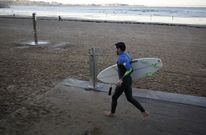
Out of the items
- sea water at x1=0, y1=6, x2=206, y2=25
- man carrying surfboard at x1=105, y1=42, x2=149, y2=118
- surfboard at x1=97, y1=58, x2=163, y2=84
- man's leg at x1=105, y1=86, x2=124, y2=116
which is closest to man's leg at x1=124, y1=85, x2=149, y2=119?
man carrying surfboard at x1=105, y1=42, x2=149, y2=118

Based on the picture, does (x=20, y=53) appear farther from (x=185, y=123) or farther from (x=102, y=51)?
(x=185, y=123)

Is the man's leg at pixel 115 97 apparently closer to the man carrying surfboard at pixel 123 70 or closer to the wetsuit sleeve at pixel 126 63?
the man carrying surfboard at pixel 123 70

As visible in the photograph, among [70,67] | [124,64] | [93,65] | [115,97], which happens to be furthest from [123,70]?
[70,67]

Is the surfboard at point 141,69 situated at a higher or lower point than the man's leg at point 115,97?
higher

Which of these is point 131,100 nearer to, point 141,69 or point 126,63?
point 126,63

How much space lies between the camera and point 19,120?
5531 mm

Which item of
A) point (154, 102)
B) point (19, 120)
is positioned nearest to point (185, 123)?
point (154, 102)

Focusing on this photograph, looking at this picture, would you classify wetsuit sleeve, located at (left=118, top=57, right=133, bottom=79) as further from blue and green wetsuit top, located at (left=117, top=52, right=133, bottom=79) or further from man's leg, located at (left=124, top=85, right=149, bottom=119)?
man's leg, located at (left=124, top=85, right=149, bottom=119)

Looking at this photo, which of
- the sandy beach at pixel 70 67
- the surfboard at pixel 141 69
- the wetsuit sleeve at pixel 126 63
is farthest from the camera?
the sandy beach at pixel 70 67

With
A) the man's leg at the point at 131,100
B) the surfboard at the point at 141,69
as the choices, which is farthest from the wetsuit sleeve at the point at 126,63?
the surfboard at the point at 141,69

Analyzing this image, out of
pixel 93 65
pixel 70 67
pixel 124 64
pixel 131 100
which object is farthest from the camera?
pixel 70 67

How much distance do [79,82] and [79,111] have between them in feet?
7.01

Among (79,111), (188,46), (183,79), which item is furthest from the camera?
(188,46)

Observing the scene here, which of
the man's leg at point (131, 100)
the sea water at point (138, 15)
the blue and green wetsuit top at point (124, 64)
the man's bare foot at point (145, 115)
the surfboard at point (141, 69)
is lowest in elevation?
the man's bare foot at point (145, 115)
